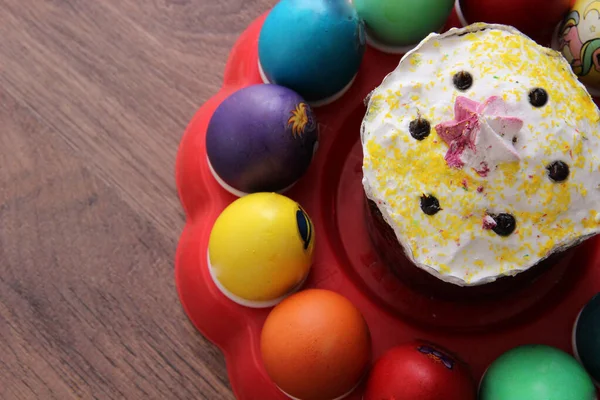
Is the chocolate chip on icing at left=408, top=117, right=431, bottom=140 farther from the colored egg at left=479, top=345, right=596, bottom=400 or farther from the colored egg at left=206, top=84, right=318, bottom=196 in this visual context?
the colored egg at left=479, top=345, right=596, bottom=400

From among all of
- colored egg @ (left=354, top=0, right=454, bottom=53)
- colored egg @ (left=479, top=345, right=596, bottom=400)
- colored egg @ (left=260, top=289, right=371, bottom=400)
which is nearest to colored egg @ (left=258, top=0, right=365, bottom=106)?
colored egg @ (left=354, top=0, right=454, bottom=53)

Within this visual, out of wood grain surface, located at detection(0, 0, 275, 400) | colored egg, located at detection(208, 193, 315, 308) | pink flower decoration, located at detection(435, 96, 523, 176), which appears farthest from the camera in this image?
wood grain surface, located at detection(0, 0, 275, 400)

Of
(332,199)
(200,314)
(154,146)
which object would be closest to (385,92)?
(332,199)

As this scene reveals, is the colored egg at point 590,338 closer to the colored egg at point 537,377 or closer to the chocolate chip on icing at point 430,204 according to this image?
the colored egg at point 537,377

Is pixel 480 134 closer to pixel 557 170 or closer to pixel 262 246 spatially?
pixel 557 170

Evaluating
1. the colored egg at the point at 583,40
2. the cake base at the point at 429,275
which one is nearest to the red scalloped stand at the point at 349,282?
the cake base at the point at 429,275

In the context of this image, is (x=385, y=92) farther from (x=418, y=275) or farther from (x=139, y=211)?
(x=139, y=211)
